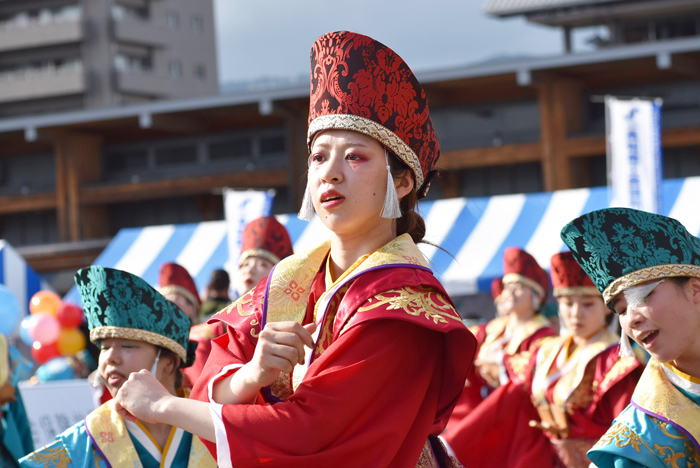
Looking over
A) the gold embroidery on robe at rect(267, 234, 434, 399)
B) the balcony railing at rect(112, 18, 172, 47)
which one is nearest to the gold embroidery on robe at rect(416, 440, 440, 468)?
the gold embroidery on robe at rect(267, 234, 434, 399)

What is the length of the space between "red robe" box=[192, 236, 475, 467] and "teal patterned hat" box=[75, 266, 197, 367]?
1.17m

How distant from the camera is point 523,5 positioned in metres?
16.7

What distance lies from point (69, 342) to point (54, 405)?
390cm

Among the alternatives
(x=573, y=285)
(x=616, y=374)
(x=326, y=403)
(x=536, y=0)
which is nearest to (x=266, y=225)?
(x=573, y=285)

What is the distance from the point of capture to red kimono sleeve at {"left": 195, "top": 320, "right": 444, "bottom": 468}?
1629 mm

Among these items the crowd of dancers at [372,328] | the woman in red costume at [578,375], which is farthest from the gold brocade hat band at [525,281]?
the crowd of dancers at [372,328]

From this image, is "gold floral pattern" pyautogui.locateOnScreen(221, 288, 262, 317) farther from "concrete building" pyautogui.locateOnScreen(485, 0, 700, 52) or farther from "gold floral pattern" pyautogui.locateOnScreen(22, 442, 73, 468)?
"concrete building" pyautogui.locateOnScreen(485, 0, 700, 52)

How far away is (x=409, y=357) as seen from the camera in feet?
5.73

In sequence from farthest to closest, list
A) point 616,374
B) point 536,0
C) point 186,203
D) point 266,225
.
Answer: point 186,203 < point 536,0 < point 266,225 < point 616,374

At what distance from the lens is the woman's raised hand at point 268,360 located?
163cm

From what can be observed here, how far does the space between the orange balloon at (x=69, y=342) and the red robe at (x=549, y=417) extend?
6059mm

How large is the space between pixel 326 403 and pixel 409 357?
202 millimetres

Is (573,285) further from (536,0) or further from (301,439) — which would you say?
(536,0)

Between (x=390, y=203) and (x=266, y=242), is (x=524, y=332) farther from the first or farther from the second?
(x=390, y=203)
